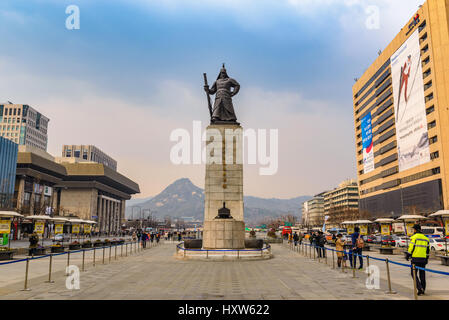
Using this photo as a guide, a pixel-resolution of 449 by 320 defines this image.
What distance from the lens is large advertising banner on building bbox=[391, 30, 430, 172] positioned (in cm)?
6469

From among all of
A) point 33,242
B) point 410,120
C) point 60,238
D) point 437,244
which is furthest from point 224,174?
point 410,120

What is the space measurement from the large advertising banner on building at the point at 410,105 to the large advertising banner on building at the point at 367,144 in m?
15.1

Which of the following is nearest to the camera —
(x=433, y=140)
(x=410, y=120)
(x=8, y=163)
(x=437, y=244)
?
(x=437, y=244)

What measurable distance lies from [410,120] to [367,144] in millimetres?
23410

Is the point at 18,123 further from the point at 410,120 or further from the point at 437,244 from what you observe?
the point at 437,244

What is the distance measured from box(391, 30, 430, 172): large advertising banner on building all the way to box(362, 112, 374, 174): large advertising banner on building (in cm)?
1514

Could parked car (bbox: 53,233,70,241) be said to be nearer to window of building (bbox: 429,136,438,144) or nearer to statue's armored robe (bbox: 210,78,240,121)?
statue's armored robe (bbox: 210,78,240,121)

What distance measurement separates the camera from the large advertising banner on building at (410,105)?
212ft

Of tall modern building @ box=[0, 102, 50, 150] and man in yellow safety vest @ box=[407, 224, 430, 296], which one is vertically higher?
tall modern building @ box=[0, 102, 50, 150]

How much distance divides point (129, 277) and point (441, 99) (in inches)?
2513

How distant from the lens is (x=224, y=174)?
2531 cm

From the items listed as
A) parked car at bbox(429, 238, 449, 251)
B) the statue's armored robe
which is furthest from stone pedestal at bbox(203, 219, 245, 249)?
parked car at bbox(429, 238, 449, 251)
